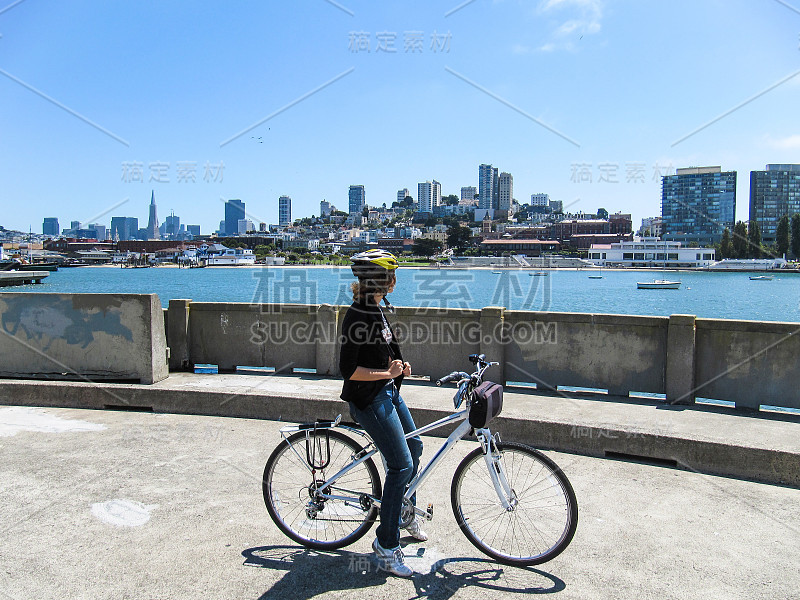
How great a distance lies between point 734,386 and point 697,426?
1.38 m

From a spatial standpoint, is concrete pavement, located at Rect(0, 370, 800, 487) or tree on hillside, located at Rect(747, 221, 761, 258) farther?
tree on hillside, located at Rect(747, 221, 761, 258)

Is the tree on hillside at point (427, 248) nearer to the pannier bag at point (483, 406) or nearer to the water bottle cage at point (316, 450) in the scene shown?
the water bottle cage at point (316, 450)

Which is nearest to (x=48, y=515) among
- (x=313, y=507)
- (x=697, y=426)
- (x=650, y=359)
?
(x=313, y=507)

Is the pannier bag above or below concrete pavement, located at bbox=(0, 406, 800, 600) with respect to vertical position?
above

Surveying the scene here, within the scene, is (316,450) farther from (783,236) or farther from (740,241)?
(740,241)

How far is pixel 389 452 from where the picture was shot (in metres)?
3.91

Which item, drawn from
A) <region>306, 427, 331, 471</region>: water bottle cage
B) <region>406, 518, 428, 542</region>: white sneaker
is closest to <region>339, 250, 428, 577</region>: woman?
<region>406, 518, 428, 542</region>: white sneaker

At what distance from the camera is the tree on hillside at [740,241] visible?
190 meters

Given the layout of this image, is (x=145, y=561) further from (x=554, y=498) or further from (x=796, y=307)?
(x=796, y=307)

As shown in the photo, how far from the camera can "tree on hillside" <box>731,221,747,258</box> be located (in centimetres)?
19012

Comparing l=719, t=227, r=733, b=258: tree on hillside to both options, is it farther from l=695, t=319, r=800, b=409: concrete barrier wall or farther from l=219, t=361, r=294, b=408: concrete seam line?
l=219, t=361, r=294, b=408: concrete seam line

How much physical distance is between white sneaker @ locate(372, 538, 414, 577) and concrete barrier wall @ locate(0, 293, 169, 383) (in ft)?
18.1

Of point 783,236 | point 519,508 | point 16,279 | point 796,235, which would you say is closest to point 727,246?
point 783,236

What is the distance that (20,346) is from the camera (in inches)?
339
